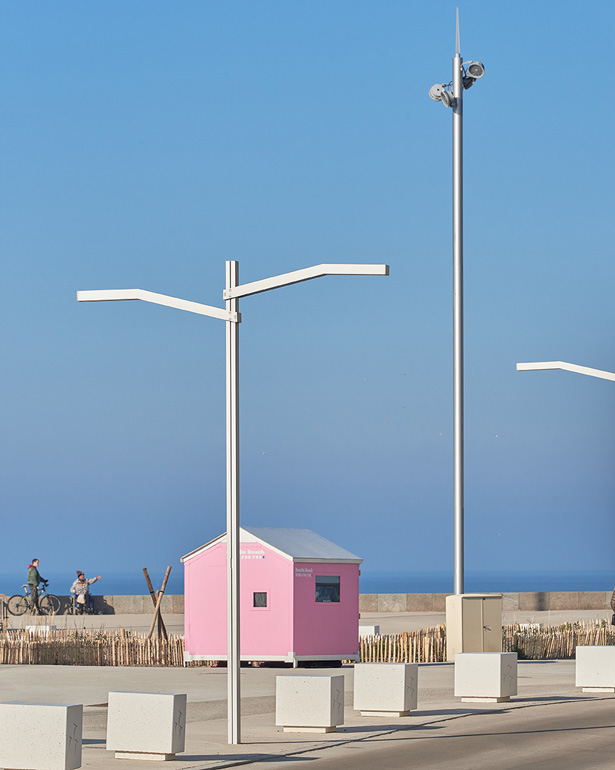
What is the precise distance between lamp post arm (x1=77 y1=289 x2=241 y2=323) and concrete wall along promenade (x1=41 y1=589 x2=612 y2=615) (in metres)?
29.7

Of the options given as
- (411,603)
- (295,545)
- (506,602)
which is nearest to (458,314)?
(295,545)

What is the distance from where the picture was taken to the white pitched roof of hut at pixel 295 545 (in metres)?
25.7

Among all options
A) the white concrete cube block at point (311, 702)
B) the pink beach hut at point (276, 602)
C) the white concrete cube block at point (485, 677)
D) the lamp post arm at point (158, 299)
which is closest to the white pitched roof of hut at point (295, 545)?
the pink beach hut at point (276, 602)

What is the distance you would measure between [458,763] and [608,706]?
245 inches

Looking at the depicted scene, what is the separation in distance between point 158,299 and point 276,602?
34.5ft

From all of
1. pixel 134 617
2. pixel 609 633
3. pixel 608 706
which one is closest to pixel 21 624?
pixel 134 617

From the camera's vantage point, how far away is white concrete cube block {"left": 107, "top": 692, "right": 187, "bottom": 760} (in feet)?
45.9

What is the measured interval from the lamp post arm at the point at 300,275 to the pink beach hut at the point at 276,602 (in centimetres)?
1046

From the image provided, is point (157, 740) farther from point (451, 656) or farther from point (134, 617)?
point (134, 617)

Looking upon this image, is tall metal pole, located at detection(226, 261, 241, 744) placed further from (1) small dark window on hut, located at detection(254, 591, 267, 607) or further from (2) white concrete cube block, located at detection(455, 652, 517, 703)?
(1) small dark window on hut, located at detection(254, 591, 267, 607)

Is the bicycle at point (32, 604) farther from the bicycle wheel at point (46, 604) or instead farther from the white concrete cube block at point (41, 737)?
the white concrete cube block at point (41, 737)

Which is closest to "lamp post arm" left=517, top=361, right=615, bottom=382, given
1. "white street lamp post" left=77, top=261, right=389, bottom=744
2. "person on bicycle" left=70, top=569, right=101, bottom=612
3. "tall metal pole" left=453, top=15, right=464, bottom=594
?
"tall metal pole" left=453, top=15, right=464, bottom=594

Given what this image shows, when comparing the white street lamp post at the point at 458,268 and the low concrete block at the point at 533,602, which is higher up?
the white street lamp post at the point at 458,268

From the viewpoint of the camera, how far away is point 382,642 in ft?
86.3
